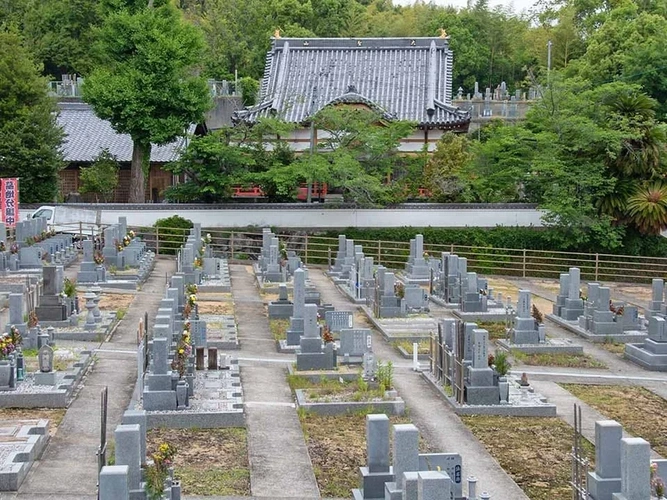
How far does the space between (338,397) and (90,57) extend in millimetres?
44969

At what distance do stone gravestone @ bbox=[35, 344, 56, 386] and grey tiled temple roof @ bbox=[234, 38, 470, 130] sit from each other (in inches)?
1183

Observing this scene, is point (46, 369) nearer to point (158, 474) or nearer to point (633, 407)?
point (158, 474)

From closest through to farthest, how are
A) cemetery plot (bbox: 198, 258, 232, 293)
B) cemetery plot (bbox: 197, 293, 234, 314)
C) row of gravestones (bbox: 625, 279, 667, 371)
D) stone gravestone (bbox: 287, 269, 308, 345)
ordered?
row of gravestones (bbox: 625, 279, 667, 371), stone gravestone (bbox: 287, 269, 308, 345), cemetery plot (bbox: 197, 293, 234, 314), cemetery plot (bbox: 198, 258, 232, 293)

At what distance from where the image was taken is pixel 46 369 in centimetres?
1950

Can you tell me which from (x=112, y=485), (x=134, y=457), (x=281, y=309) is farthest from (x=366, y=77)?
(x=112, y=485)

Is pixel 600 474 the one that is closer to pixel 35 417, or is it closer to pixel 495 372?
pixel 495 372

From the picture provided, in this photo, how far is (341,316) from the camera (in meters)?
24.8

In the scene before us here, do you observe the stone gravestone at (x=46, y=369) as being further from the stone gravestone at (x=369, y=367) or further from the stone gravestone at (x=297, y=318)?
the stone gravestone at (x=297, y=318)

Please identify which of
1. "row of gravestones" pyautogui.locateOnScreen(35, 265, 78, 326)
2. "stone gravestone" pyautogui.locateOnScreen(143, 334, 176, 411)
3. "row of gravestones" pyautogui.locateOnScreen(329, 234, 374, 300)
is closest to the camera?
"stone gravestone" pyautogui.locateOnScreen(143, 334, 176, 411)

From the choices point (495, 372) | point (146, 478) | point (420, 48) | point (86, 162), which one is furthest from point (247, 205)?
point (146, 478)

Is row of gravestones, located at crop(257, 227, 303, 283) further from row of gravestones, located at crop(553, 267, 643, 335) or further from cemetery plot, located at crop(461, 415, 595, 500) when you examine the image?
cemetery plot, located at crop(461, 415, 595, 500)

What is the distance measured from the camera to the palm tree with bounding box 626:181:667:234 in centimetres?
4053

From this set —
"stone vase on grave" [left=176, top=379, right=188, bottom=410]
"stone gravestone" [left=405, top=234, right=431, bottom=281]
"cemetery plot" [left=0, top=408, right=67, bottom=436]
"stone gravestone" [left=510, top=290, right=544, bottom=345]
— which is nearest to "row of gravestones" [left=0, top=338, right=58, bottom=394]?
"cemetery plot" [left=0, top=408, right=67, bottom=436]

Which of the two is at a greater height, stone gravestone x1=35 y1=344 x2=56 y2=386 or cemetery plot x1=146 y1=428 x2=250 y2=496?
stone gravestone x1=35 y1=344 x2=56 y2=386
